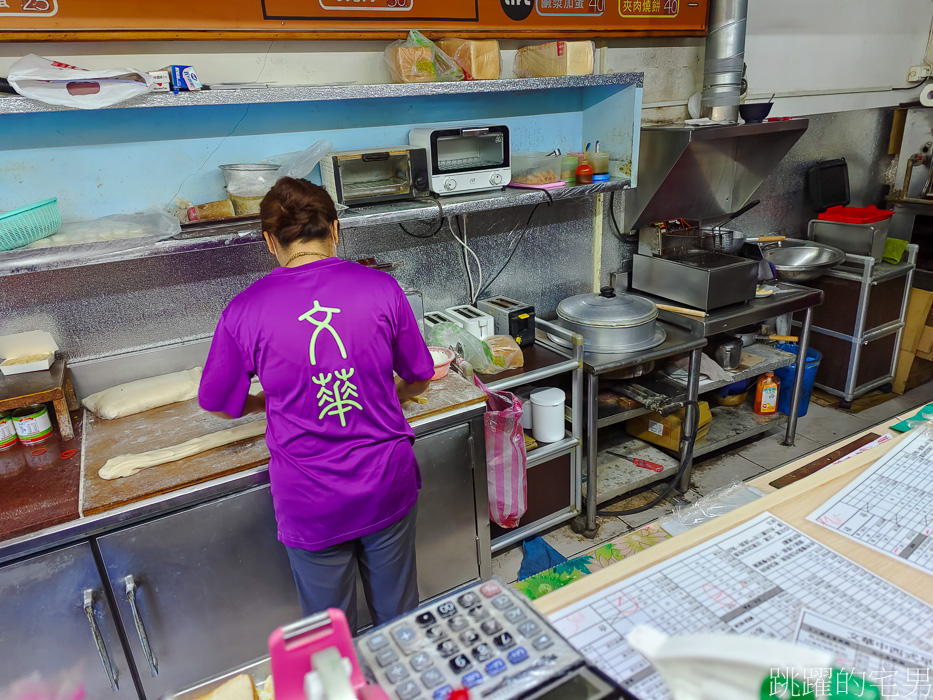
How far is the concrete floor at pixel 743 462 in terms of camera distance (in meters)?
2.69

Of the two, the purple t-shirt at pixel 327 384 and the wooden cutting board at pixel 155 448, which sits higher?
the purple t-shirt at pixel 327 384

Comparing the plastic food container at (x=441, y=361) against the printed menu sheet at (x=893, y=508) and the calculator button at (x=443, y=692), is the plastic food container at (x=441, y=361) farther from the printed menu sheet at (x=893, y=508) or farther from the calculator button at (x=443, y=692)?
the calculator button at (x=443, y=692)

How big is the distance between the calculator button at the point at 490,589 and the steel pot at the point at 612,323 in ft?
6.27

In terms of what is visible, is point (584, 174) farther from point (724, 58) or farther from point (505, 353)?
point (724, 58)

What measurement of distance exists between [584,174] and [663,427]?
1.30 m

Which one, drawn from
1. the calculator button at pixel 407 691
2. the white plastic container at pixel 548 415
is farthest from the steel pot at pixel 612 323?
the calculator button at pixel 407 691

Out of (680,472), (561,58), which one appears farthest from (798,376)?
(561,58)

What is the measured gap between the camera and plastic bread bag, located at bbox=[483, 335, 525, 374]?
8.13 feet

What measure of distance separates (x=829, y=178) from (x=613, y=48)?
6.00 ft

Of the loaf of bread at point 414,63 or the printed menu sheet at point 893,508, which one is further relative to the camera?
the loaf of bread at point 414,63

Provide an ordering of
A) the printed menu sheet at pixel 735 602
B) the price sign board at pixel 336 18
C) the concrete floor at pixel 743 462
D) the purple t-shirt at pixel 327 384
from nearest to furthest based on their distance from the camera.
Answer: the printed menu sheet at pixel 735 602 < the purple t-shirt at pixel 327 384 < the price sign board at pixel 336 18 < the concrete floor at pixel 743 462

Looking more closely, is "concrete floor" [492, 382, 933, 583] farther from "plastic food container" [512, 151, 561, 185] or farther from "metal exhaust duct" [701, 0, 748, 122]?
"metal exhaust duct" [701, 0, 748, 122]

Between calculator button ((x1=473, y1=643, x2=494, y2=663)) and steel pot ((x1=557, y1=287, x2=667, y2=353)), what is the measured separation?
6.62ft

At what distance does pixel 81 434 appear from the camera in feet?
6.56
